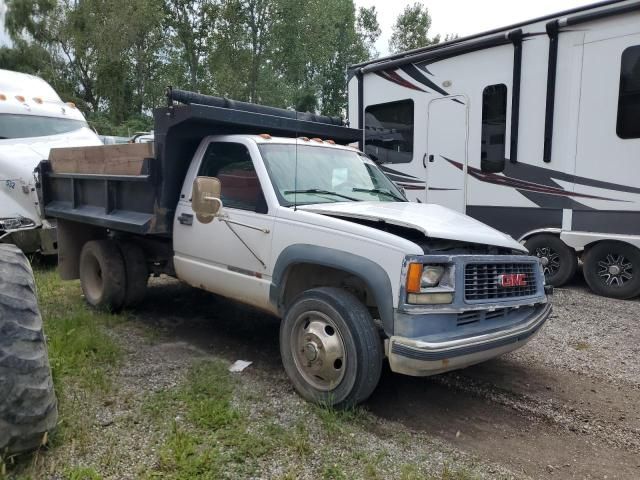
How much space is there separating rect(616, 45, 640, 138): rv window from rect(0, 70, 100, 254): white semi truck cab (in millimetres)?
7199

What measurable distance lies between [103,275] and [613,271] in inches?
238

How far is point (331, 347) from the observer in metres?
3.62

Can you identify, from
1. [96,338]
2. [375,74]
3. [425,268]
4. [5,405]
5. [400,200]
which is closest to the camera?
[5,405]

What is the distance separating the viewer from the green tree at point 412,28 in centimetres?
3394

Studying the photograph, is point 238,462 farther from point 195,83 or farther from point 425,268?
point 195,83

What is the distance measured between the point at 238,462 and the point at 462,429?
1480 millimetres

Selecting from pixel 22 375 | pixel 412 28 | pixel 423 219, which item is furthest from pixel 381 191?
pixel 412 28

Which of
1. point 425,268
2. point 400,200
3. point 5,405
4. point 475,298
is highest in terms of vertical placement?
point 400,200

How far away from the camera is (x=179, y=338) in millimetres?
5242

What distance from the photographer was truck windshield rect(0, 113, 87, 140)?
336 inches

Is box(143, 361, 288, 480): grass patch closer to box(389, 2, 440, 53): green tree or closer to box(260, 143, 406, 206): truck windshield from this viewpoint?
box(260, 143, 406, 206): truck windshield

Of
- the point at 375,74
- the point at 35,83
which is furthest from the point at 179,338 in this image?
the point at 35,83

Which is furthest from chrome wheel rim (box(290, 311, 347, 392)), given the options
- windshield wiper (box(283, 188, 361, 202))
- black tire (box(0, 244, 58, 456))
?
black tire (box(0, 244, 58, 456))

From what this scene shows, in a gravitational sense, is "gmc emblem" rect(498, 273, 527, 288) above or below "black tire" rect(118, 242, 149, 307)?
above
